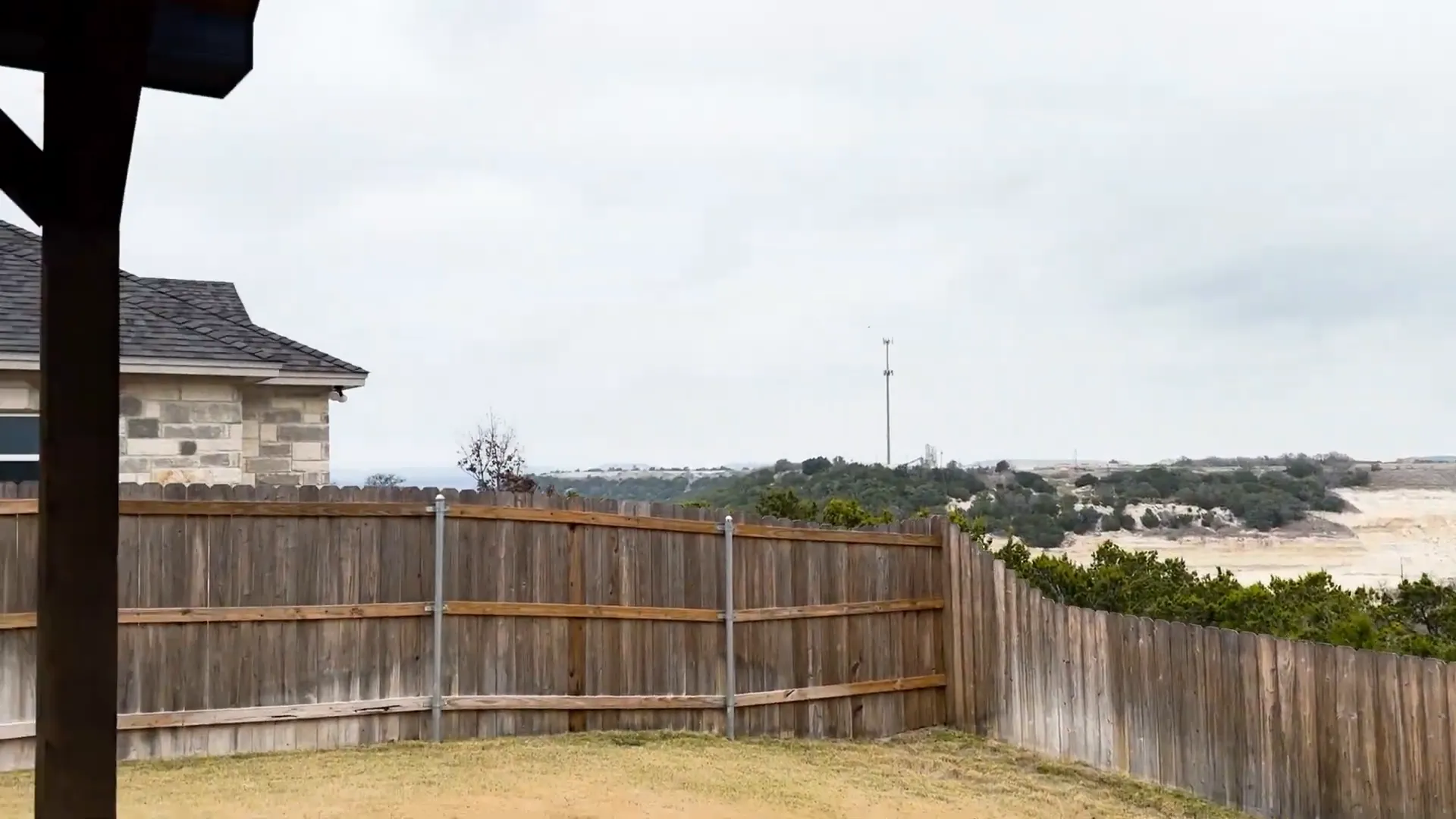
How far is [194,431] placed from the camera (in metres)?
11.6

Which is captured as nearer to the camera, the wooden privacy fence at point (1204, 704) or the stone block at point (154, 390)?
the wooden privacy fence at point (1204, 704)

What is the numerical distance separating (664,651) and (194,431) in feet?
18.2

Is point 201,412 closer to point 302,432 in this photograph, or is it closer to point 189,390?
point 189,390

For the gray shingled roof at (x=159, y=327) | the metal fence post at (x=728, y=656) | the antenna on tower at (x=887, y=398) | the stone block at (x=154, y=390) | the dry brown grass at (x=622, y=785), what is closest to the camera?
the dry brown grass at (x=622, y=785)

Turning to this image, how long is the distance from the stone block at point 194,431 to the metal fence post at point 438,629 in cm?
431

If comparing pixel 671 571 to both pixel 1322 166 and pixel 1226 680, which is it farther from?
pixel 1322 166

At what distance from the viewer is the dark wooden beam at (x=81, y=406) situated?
272 cm

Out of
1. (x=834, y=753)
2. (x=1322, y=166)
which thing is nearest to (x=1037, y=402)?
(x=1322, y=166)

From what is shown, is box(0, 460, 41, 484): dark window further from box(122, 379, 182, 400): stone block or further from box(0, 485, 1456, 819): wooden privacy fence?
box(0, 485, 1456, 819): wooden privacy fence

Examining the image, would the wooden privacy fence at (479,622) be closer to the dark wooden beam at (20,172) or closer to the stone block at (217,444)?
the stone block at (217,444)

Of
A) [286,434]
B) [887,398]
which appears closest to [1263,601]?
[286,434]

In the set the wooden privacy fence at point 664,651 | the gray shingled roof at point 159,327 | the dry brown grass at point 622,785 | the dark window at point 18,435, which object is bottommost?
the dry brown grass at point 622,785

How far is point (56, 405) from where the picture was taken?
2.72 metres

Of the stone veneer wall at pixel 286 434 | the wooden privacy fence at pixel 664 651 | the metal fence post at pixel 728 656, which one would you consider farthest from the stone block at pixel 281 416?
the metal fence post at pixel 728 656
